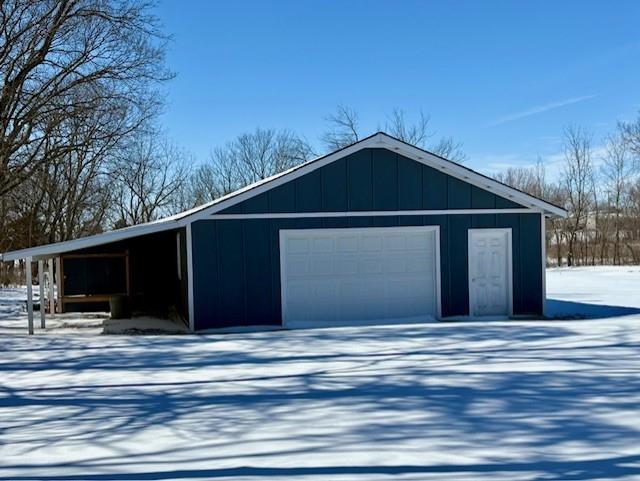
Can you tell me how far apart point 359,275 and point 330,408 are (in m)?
7.18

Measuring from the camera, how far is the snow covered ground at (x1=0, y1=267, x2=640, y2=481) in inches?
165

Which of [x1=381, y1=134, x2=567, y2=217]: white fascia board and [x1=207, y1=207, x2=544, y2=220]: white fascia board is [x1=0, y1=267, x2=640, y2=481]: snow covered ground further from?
[x1=381, y1=134, x2=567, y2=217]: white fascia board

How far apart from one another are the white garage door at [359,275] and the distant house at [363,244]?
0.02 m

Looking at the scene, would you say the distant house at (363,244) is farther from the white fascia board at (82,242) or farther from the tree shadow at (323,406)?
the tree shadow at (323,406)

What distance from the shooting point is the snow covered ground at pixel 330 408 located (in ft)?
13.8

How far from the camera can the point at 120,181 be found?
38188 millimetres

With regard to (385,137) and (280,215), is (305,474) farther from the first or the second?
(385,137)

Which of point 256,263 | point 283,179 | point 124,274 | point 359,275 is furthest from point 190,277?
point 124,274

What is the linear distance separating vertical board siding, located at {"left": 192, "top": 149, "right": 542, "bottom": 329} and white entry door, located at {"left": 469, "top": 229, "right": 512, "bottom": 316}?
5.7 inches

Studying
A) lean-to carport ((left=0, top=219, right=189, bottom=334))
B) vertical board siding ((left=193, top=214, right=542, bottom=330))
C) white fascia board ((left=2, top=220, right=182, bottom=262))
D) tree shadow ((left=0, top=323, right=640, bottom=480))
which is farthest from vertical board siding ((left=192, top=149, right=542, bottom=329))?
lean-to carport ((left=0, top=219, right=189, bottom=334))

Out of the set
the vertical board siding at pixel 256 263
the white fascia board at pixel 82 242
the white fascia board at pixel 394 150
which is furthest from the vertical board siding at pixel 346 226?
the white fascia board at pixel 82 242

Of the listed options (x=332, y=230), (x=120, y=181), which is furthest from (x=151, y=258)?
(x=120, y=181)

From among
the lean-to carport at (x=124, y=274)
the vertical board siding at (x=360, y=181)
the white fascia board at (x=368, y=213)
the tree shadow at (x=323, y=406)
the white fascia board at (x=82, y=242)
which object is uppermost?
the vertical board siding at (x=360, y=181)

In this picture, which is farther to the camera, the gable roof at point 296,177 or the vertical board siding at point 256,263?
the vertical board siding at point 256,263
